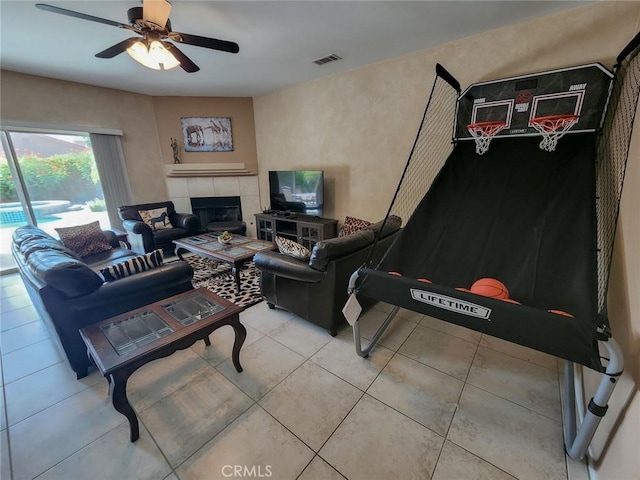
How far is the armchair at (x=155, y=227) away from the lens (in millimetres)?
4059

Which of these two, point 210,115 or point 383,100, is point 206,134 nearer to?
point 210,115

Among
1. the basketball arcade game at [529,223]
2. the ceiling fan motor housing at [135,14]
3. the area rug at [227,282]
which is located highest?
the ceiling fan motor housing at [135,14]

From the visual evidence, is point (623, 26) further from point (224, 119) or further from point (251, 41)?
point (224, 119)

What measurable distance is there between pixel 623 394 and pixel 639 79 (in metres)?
2.35

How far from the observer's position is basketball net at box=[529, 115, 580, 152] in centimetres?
231

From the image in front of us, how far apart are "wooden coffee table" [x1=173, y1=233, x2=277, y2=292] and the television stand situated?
Answer: 31.3 inches

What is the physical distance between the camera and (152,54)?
2.08 meters

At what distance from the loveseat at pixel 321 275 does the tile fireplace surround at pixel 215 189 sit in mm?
3220

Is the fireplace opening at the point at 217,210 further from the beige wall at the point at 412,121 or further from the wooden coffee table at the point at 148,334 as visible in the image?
the wooden coffee table at the point at 148,334

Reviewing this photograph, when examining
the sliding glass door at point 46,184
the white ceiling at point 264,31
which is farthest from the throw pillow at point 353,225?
the sliding glass door at point 46,184

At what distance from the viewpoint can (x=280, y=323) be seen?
2.54m

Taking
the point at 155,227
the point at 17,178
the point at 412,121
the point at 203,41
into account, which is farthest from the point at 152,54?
the point at 17,178

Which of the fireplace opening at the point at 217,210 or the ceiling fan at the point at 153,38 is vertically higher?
the ceiling fan at the point at 153,38

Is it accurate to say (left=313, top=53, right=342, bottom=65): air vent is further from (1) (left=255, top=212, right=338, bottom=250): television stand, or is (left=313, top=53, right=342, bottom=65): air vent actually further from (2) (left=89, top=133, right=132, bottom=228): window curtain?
(2) (left=89, top=133, right=132, bottom=228): window curtain
